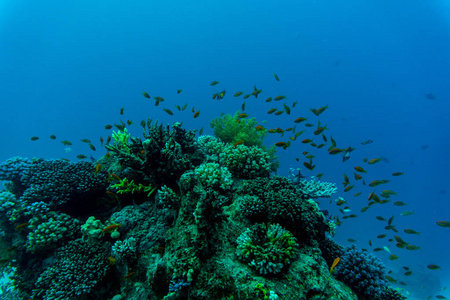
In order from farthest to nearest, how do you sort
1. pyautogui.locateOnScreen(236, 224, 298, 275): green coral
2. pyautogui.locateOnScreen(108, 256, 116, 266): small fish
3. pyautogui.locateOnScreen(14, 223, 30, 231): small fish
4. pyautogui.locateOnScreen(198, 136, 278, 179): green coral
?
pyautogui.locateOnScreen(198, 136, 278, 179): green coral
pyautogui.locateOnScreen(14, 223, 30, 231): small fish
pyautogui.locateOnScreen(108, 256, 116, 266): small fish
pyautogui.locateOnScreen(236, 224, 298, 275): green coral

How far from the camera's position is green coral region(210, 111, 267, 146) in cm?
1022

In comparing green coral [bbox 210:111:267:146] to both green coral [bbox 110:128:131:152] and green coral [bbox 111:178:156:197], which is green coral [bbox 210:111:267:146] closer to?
green coral [bbox 110:128:131:152]

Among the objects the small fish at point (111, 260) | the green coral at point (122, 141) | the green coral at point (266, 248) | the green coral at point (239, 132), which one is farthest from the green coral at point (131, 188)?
the green coral at point (239, 132)

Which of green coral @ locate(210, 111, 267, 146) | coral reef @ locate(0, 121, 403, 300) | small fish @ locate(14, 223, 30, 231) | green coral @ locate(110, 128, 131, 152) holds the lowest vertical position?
small fish @ locate(14, 223, 30, 231)

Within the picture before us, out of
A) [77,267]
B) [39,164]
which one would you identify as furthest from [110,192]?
[39,164]

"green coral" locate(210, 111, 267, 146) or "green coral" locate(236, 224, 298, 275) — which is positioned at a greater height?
"green coral" locate(210, 111, 267, 146)

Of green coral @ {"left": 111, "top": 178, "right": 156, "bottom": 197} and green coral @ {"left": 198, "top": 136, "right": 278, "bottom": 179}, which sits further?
green coral @ {"left": 198, "top": 136, "right": 278, "bottom": 179}

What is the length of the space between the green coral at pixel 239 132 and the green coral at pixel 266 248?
20.2 ft

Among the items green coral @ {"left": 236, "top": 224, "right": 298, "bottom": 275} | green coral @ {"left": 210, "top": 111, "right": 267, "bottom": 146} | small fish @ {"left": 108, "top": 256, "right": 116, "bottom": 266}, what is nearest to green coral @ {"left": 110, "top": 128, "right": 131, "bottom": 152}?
small fish @ {"left": 108, "top": 256, "right": 116, "bottom": 266}

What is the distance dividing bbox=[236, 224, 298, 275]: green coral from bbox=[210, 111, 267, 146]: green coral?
6.14m

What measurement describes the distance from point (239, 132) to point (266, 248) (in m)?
7.18

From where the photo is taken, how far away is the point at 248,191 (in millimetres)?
5609

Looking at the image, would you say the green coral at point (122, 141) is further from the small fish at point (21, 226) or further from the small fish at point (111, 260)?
the small fish at point (111, 260)

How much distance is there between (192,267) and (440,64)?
19656cm
